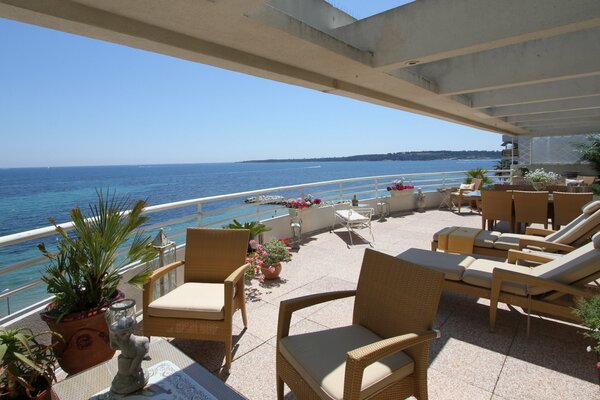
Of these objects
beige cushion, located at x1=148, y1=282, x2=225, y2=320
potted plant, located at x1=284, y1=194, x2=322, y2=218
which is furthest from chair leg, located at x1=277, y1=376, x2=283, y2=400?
potted plant, located at x1=284, y1=194, x2=322, y2=218

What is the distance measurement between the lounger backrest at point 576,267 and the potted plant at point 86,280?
314 centimetres

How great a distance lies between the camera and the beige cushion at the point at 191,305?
2.23 metres

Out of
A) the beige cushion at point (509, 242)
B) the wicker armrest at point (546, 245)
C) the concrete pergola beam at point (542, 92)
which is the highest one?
the concrete pergola beam at point (542, 92)

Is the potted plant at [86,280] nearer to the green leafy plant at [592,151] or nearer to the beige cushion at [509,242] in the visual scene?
the beige cushion at [509,242]

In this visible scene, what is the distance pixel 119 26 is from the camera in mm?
2520

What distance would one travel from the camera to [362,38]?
373cm

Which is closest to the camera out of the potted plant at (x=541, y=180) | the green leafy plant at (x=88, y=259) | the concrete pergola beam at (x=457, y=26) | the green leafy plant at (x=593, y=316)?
the green leafy plant at (x=593, y=316)

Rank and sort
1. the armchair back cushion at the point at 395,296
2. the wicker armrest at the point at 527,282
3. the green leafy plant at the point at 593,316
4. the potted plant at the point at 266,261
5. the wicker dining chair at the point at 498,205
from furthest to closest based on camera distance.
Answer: the wicker dining chair at the point at 498,205 → the potted plant at the point at 266,261 → the wicker armrest at the point at 527,282 → the green leafy plant at the point at 593,316 → the armchair back cushion at the point at 395,296

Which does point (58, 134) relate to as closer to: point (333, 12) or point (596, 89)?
point (333, 12)

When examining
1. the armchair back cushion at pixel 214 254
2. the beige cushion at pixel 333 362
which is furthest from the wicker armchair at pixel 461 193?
the beige cushion at pixel 333 362

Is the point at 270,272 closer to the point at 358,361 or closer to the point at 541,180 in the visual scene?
the point at 358,361

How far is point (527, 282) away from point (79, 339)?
10.6ft

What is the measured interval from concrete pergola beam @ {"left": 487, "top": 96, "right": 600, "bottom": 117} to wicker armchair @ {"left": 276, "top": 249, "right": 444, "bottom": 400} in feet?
25.1

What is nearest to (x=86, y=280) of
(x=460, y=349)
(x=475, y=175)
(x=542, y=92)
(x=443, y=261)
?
(x=460, y=349)
